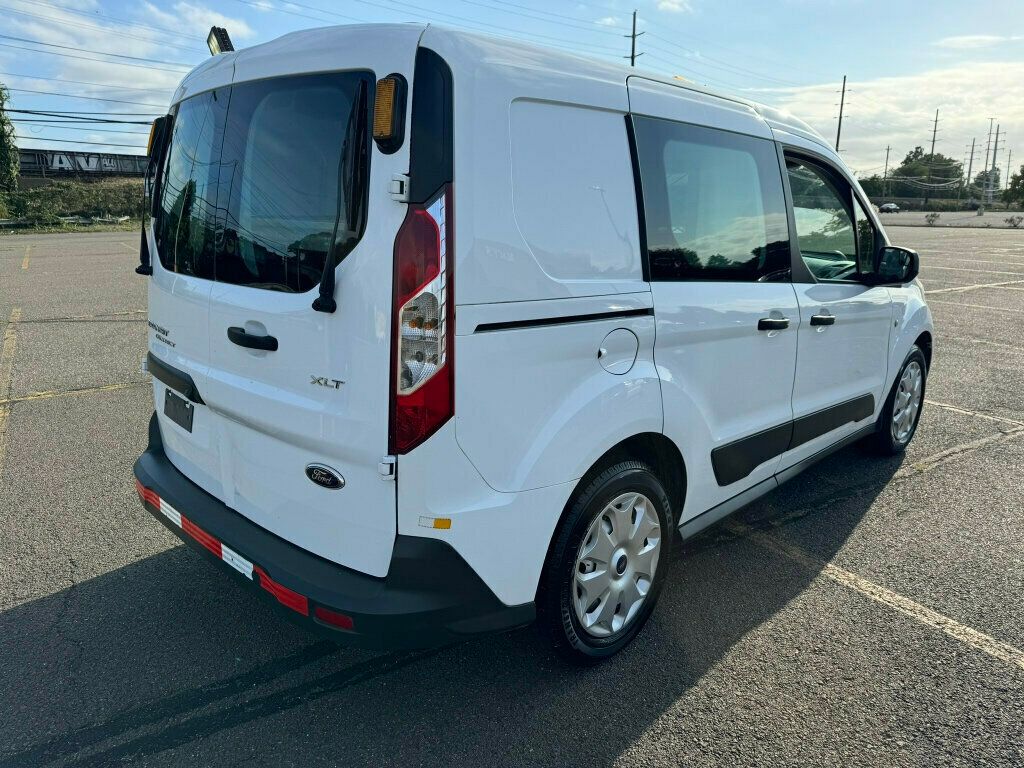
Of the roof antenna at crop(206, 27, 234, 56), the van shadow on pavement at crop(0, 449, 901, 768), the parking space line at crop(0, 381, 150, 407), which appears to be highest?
the roof antenna at crop(206, 27, 234, 56)

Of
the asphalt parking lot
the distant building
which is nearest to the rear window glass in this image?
the asphalt parking lot

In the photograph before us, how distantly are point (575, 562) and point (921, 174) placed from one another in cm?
11489

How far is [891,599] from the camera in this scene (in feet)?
10.6

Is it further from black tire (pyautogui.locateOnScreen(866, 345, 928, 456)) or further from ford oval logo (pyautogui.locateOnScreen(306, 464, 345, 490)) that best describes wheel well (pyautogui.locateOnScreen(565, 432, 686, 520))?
black tire (pyautogui.locateOnScreen(866, 345, 928, 456))

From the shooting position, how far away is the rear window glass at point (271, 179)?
2.10m

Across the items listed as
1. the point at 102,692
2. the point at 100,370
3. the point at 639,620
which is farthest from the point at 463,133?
the point at 100,370

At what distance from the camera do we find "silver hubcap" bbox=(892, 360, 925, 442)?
482cm

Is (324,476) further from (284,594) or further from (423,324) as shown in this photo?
(423,324)

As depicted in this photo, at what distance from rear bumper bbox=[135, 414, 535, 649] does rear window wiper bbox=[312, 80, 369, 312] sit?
2.44 ft

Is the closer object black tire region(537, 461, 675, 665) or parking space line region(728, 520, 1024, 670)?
black tire region(537, 461, 675, 665)

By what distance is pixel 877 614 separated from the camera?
10.2ft

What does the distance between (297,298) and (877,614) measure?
8.75ft

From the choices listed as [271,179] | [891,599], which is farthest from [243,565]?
[891,599]

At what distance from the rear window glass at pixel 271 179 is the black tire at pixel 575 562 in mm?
1113
